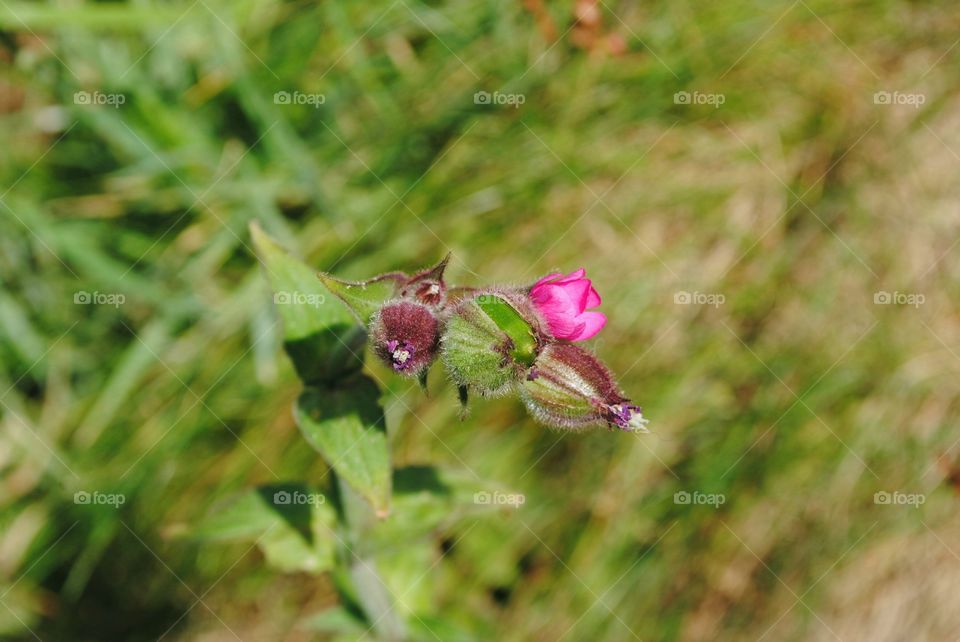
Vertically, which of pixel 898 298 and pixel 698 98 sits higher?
pixel 698 98

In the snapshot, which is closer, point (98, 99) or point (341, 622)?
point (341, 622)

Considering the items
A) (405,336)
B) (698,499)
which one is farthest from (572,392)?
(698,499)

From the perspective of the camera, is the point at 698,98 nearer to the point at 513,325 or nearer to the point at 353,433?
the point at 513,325

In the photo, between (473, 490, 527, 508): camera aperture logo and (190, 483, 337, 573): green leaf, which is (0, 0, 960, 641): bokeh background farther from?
(190, 483, 337, 573): green leaf

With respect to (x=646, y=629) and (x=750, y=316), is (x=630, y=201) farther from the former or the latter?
(x=646, y=629)

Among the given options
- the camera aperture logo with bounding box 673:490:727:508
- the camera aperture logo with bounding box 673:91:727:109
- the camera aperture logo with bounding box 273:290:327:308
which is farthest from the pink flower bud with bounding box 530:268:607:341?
the camera aperture logo with bounding box 673:91:727:109

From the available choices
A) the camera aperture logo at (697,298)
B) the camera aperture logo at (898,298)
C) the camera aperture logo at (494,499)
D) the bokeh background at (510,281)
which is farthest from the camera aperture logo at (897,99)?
the camera aperture logo at (494,499)
